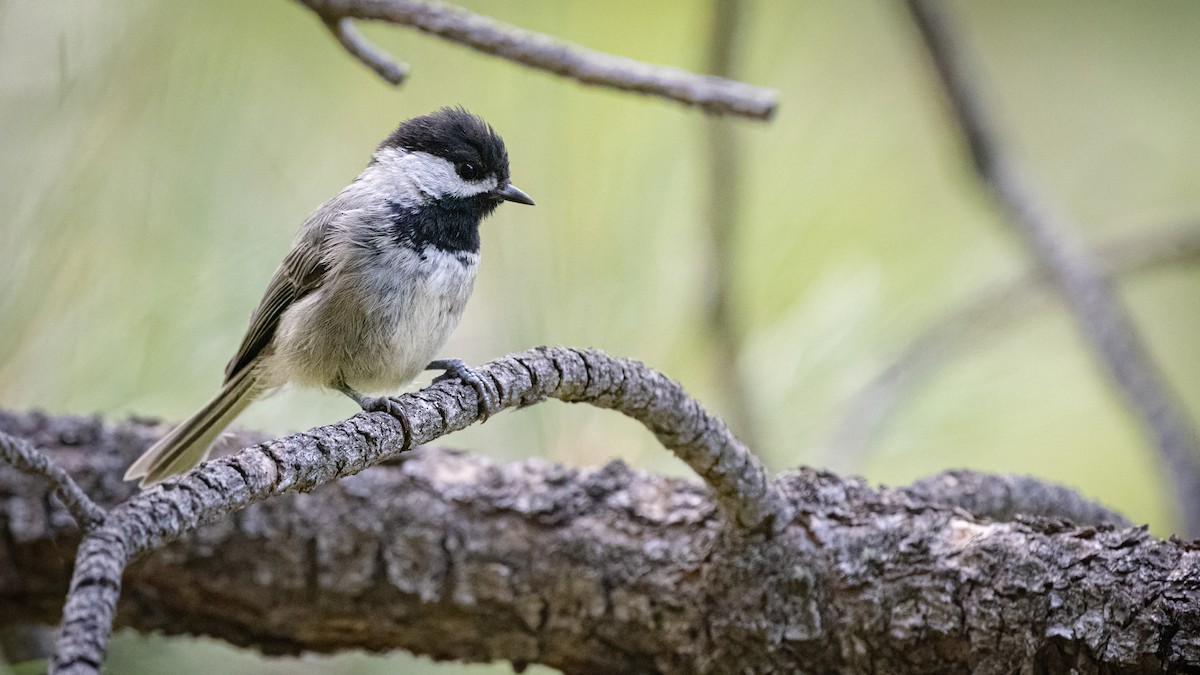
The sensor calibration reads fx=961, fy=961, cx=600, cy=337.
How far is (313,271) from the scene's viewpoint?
6.92 feet

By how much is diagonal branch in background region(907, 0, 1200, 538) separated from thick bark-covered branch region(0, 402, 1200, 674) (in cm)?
58

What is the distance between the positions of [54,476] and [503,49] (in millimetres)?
1180

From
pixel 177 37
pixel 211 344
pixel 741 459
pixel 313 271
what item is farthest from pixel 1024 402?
pixel 177 37

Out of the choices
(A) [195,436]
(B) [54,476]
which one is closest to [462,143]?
(A) [195,436]

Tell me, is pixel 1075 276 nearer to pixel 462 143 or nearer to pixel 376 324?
pixel 462 143

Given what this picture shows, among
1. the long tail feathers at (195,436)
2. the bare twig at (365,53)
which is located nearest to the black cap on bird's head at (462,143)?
Result: the bare twig at (365,53)

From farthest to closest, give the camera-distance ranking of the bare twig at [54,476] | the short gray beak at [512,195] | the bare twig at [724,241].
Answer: the bare twig at [724,241], the short gray beak at [512,195], the bare twig at [54,476]

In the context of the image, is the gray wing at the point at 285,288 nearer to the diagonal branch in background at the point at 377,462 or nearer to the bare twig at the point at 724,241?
the diagonal branch in background at the point at 377,462

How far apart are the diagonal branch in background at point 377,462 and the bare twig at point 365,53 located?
0.70m

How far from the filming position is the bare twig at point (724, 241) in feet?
8.75

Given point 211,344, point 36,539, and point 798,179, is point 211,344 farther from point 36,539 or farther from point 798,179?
point 798,179

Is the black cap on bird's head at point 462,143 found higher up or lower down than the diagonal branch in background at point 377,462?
higher up

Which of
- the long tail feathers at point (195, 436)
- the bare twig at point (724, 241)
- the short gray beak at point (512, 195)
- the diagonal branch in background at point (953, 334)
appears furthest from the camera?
the diagonal branch in background at point (953, 334)

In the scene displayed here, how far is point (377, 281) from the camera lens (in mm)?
1964
